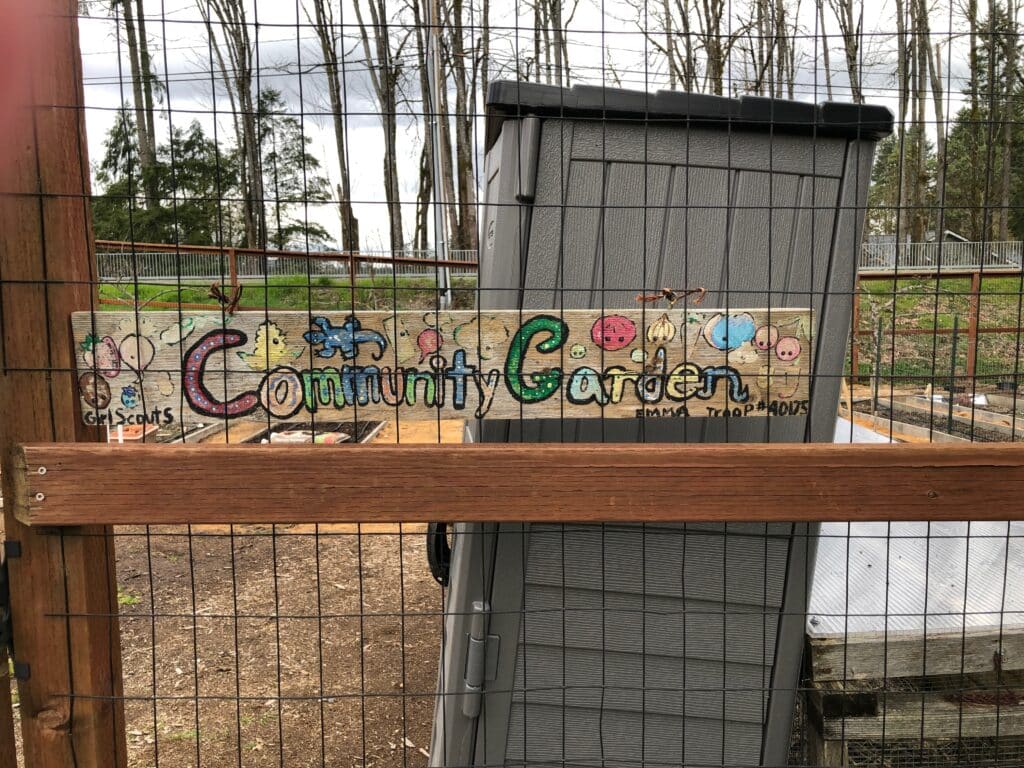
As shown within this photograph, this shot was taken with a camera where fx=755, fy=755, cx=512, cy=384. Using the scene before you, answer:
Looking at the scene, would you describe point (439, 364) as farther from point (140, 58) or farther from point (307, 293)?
point (140, 58)

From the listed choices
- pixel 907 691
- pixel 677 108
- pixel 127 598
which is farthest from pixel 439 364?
pixel 127 598

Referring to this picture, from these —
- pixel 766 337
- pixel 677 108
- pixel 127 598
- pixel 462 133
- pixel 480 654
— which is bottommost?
pixel 127 598

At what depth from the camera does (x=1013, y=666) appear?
231 cm

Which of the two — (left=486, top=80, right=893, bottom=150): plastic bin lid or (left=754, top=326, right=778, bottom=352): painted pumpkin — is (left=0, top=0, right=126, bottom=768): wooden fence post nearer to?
(left=486, top=80, right=893, bottom=150): plastic bin lid

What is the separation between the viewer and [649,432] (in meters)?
2.09

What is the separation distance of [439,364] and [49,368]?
86 cm

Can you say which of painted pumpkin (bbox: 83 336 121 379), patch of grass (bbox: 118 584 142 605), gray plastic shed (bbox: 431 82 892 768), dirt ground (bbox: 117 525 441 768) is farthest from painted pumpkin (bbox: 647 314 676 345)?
patch of grass (bbox: 118 584 142 605)

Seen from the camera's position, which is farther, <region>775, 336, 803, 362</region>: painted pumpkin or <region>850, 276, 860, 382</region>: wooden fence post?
<region>850, 276, 860, 382</region>: wooden fence post

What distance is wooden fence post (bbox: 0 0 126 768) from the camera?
164cm

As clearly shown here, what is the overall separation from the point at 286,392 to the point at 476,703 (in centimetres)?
111

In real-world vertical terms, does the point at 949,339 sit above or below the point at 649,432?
below

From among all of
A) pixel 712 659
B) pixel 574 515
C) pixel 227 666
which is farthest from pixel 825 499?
pixel 227 666

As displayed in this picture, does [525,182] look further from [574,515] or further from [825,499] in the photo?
[825,499]

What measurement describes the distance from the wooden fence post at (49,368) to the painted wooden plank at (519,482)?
0.40 feet
